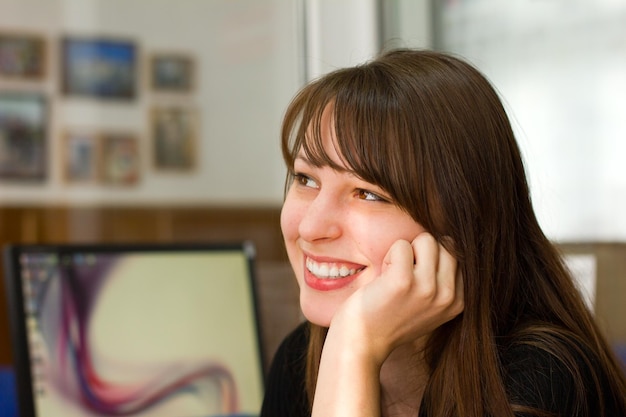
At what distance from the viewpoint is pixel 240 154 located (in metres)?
2.57

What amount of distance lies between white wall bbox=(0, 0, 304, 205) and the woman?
1.23 meters

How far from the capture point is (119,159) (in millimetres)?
2420

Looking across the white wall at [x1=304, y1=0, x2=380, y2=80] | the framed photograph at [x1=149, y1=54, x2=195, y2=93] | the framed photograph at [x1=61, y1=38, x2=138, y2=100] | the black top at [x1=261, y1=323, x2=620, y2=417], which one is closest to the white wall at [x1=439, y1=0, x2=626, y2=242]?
the white wall at [x1=304, y1=0, x2=380, y2=80]

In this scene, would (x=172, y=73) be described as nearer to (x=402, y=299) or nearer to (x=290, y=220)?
(x=290, y=220)

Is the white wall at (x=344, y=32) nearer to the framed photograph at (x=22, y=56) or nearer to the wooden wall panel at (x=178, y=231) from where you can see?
the wooden wall panel at (x=178, y=231)

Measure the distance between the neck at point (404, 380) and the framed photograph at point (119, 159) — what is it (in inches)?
50.1

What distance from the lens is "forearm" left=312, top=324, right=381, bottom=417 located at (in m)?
1.15

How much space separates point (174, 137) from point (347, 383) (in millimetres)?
1465

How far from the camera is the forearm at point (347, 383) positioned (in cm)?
115

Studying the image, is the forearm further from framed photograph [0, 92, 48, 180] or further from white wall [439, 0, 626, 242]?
framed photograph [0, 92, 48, 180]

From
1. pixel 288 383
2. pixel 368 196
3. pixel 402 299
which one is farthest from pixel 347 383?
pixel 288 383

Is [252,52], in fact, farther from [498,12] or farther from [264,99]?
[498,12]

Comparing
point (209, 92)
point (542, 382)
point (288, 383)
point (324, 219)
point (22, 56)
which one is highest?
point (22, 56)

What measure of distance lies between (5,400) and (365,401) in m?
1.11
